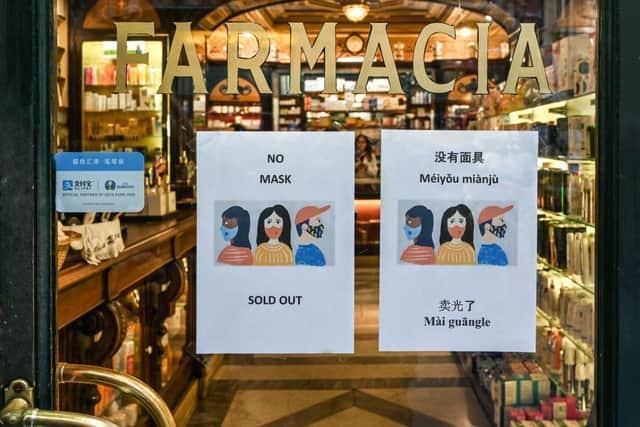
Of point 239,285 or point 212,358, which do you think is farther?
point 212,358

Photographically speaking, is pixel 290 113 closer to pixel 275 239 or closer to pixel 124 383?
pixel 275 239

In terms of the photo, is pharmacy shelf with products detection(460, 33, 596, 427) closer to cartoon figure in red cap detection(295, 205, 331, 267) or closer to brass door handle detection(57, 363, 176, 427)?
cartoon figure in red cap detection(295, 205, 331, 267)

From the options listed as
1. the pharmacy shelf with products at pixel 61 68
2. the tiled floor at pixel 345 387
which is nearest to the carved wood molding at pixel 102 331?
the tiled floor at pixel 345 387

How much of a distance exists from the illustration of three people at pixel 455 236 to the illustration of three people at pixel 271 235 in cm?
16

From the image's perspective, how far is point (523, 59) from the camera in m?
1.25

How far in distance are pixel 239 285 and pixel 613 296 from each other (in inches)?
25.8

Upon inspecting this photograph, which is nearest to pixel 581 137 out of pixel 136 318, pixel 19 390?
pixel 19 390

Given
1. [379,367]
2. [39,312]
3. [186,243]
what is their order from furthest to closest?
[379,367]
[186,243]
[39,312]

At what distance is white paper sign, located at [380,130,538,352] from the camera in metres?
1.27

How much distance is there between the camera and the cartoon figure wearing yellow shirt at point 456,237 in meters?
1.27

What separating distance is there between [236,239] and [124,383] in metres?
0.32

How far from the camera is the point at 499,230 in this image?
128 centimetres

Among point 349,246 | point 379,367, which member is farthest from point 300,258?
point 379,367

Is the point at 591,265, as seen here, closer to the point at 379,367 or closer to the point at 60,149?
the point at 379,367
